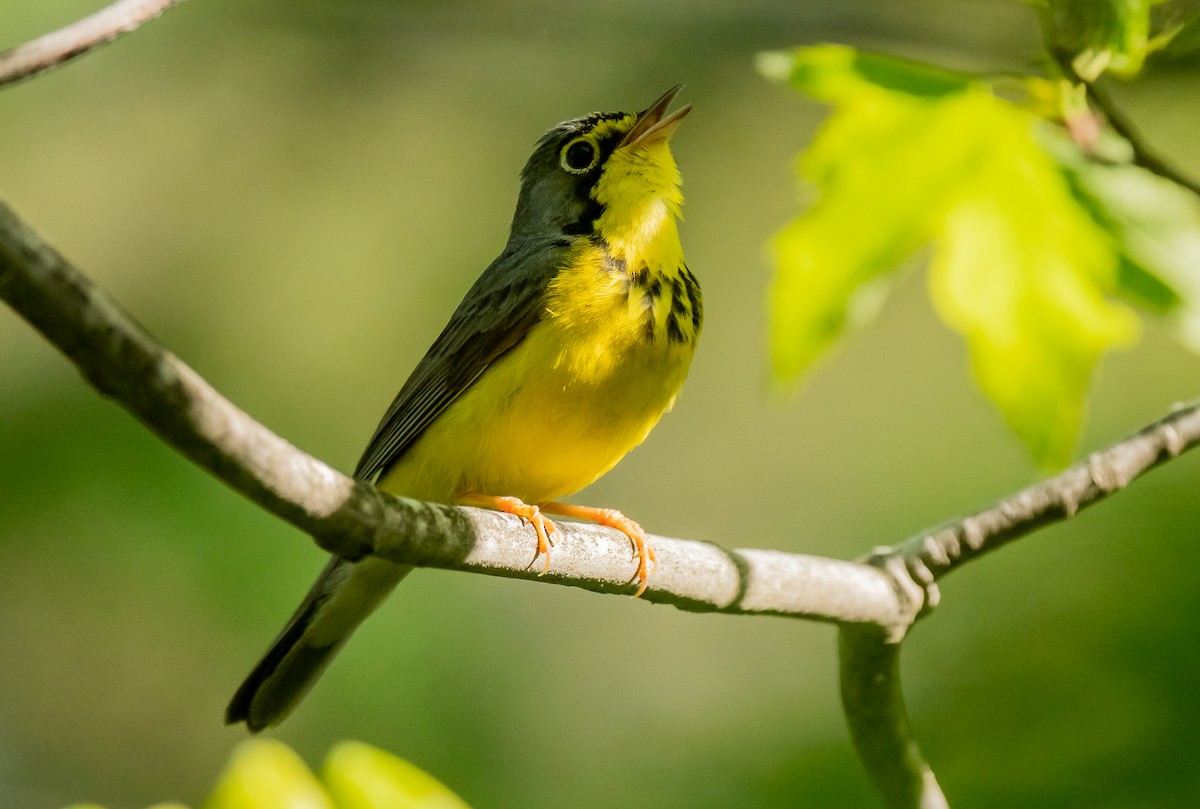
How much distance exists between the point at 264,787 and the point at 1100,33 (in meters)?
2.00

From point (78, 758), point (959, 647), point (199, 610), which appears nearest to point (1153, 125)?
point (959, 647)

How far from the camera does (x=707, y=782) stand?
4.95 m

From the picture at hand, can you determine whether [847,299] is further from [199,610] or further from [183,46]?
[183,46]

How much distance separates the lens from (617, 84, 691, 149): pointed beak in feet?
14.8

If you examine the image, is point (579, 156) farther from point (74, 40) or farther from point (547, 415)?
point (74, 40)

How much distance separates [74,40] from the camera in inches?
68.7

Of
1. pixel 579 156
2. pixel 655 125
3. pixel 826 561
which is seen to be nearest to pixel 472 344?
pixel 579 156

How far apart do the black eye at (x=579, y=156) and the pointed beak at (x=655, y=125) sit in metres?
0.12

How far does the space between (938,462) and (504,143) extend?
4023mm

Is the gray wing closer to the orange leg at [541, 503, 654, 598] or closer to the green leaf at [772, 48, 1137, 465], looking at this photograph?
the orange leg at [541, 503, 654, 598]

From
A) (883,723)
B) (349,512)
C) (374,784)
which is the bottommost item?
(883,723)

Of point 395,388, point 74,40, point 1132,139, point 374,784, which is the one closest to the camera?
point 74,40

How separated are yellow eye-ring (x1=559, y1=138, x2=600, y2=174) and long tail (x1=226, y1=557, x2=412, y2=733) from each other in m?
1.62

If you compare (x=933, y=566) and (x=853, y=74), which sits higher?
(x=853, y=74)
